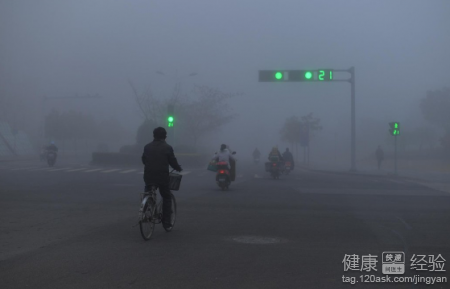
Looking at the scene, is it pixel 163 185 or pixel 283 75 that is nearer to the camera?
pixel 163 185

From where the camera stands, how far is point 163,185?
27.8ft

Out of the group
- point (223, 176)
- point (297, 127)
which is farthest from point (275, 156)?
point (297, 127)

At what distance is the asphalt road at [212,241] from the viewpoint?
5742 mm

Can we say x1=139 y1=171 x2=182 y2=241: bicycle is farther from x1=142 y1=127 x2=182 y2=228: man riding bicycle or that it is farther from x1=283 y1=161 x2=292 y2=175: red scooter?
x1=283 y1=161 x2=292 y2=175: red scooter

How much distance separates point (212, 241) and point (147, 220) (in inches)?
42.0

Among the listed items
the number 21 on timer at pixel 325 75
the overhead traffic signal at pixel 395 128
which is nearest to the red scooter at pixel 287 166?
the number 21 on timer at pixel 325 75

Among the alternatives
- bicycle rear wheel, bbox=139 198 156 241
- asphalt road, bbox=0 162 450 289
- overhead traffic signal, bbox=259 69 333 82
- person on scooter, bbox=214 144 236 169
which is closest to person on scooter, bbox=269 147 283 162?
overhead traffic signal, bbox=259 69 333 82

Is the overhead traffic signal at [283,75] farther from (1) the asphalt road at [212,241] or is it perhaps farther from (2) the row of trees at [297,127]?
(2) the row of trees at [297,127]

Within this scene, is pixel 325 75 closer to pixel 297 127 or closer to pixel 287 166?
pixel 287 166

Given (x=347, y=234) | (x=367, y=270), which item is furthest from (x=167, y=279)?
(x=347, y=234)

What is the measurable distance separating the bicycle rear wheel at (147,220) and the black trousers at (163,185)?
13.0 inches

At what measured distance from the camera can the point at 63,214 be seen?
432 inches

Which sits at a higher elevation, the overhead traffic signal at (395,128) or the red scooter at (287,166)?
the overhead traffic signal at (395,128)

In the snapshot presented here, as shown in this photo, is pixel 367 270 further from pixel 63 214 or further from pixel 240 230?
pixel 63 214
